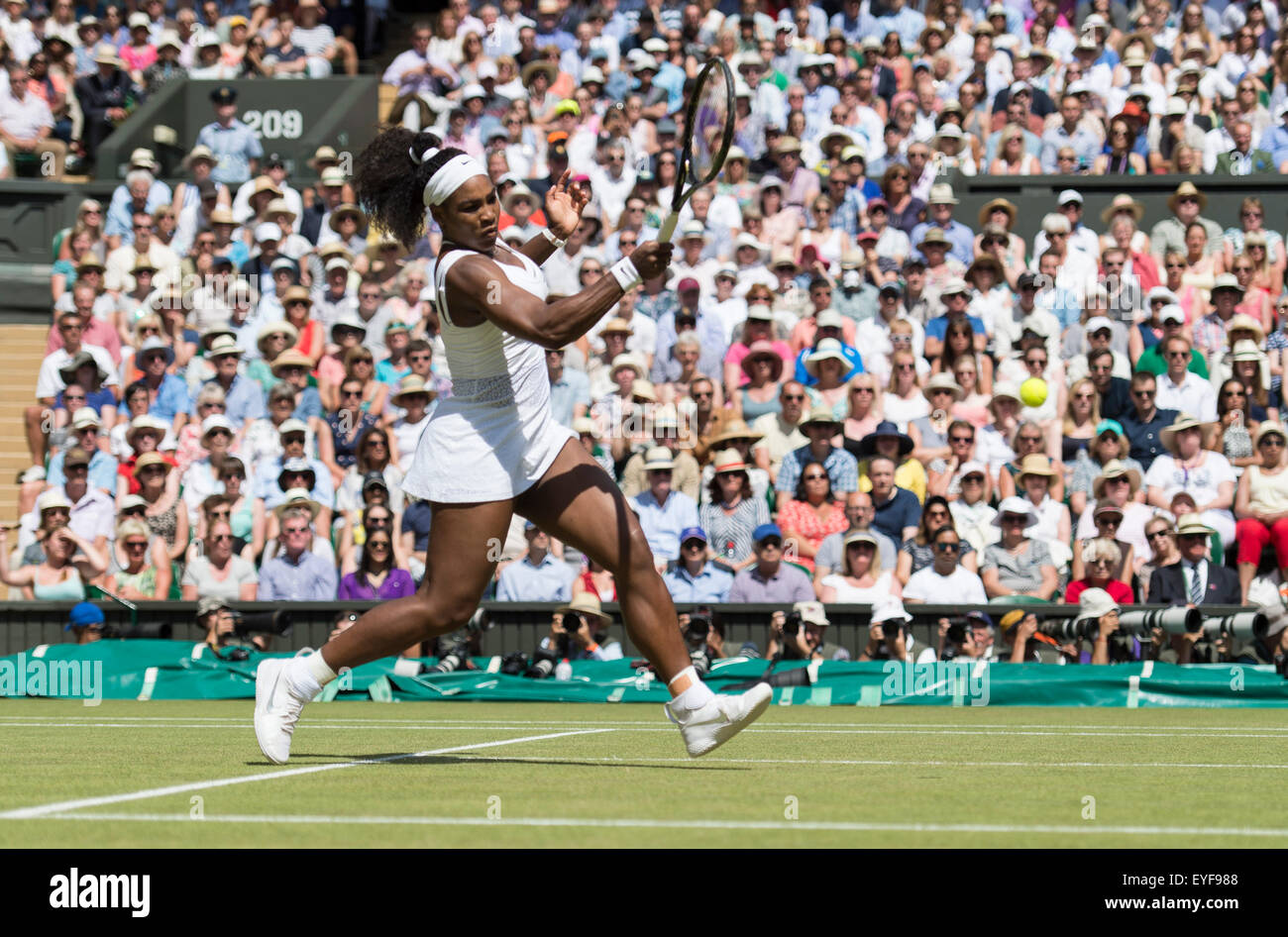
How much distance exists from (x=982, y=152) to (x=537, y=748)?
505 inches

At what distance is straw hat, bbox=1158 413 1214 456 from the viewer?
558 inches

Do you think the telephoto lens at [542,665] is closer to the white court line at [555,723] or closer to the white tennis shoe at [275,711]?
the white court line at [555,723]

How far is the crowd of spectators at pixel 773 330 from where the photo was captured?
13.9 metres

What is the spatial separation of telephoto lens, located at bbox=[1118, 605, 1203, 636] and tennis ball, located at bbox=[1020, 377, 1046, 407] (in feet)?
9.29

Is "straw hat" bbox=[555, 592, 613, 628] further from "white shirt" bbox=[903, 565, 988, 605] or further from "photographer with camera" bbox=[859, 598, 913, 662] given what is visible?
"white shirt" bbox=[903, 565, 988, 605]

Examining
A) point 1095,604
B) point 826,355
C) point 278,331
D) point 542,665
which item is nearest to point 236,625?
point 542,665

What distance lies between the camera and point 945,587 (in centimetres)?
1323

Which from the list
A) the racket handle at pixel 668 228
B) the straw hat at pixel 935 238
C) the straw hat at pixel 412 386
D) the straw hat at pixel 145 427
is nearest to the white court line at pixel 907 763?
the racket handle at pixel 668 228

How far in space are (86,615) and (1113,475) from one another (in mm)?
7452

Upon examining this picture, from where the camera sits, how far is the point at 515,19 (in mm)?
21266

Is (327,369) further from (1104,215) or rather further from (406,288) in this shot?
(1104,215)

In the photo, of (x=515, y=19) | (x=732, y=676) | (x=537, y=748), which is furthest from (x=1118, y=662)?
(x=515, y=19)

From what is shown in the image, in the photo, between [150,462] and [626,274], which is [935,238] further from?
[626,274]

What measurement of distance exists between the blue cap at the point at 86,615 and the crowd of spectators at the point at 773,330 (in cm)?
84
